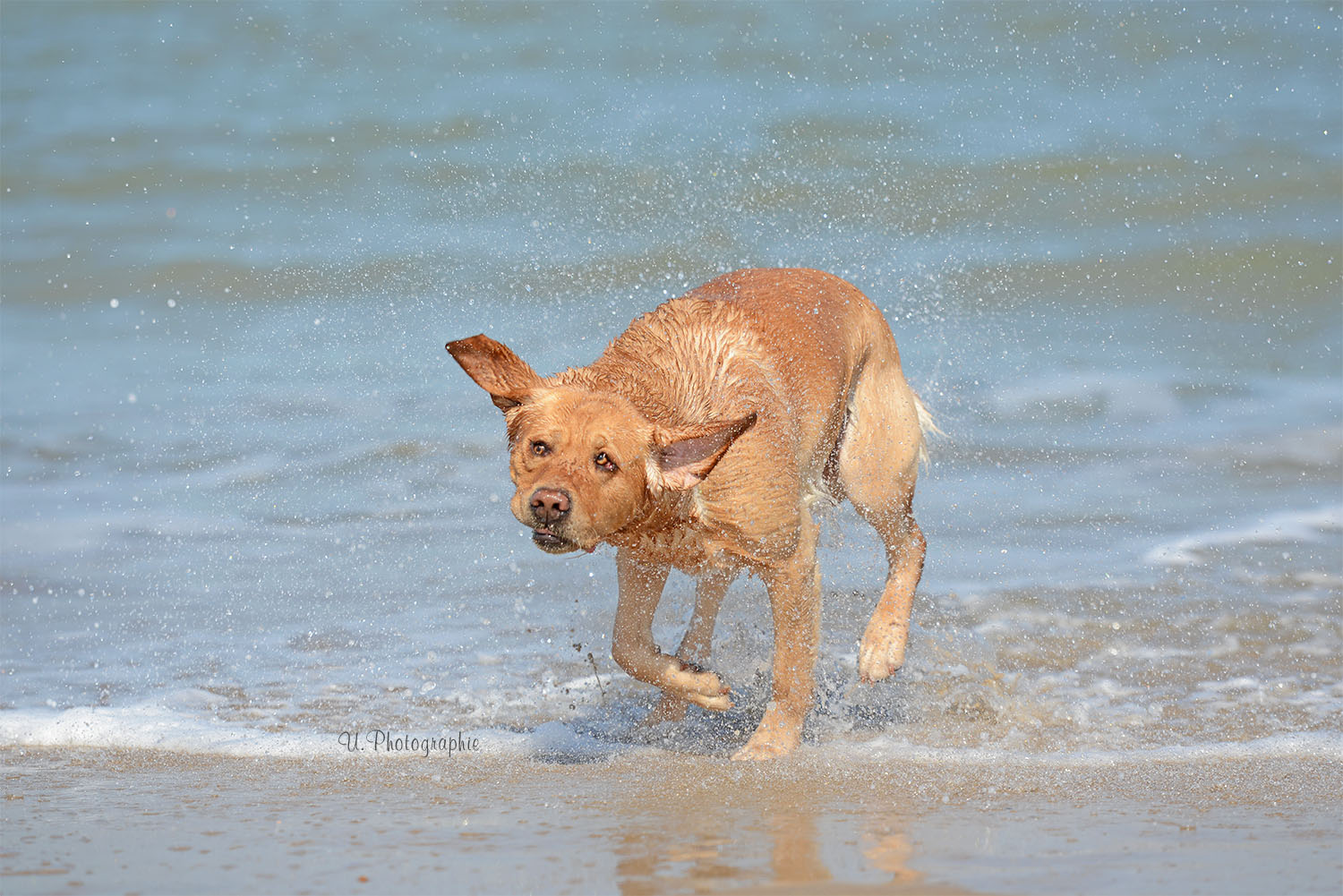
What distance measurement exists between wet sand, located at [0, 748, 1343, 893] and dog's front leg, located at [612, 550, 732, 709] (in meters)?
0.31

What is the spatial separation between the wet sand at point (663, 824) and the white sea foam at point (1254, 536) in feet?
8.66

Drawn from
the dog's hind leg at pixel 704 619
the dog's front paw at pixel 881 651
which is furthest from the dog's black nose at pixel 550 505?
the dog's front paw at pixel 881 651

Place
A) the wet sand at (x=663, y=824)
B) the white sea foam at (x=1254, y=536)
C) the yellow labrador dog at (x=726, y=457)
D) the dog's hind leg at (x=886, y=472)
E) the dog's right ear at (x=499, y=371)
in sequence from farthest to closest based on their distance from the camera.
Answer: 1. the white sea foam at (x=1254, y=536)
2. the dog's hind leg at (x=886, y=472)
3. the dog's right ear at (x=499, y=371)
4. the yellow labrador dog at (x=726, y=457)
5. the wet sand at (x=663, y=824)

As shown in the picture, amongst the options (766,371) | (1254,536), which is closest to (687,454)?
(766,371)

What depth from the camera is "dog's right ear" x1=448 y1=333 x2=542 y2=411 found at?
4230 mm

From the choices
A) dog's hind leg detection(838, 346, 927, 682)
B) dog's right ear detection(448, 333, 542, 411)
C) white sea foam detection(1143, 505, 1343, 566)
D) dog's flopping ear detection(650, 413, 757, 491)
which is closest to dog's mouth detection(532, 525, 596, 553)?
dog's flopping ear detection(650, 413, 757, 491)

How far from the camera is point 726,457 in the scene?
15.1ft

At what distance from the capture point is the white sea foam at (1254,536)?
701cm

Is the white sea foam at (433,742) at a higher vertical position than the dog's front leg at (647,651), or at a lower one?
lower

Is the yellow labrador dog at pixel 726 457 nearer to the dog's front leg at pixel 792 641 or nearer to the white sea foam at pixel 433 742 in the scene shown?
the dog's front leg at pixel 792 641


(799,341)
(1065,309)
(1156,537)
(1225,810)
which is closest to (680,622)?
(799,341)

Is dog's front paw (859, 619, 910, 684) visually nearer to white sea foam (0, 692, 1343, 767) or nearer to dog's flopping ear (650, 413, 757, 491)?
white sea foam (0, 692, 1343, 767)

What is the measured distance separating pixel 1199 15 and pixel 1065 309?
19.7 ft

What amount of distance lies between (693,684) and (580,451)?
124cm
